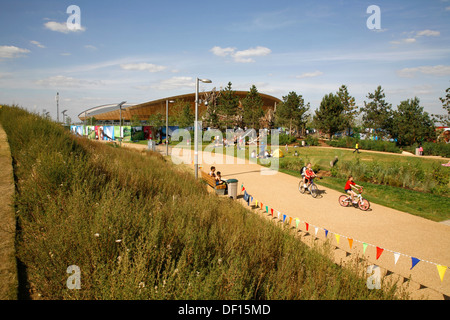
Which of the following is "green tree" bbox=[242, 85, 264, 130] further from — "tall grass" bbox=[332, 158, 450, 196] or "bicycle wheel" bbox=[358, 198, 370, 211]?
"bicycle wheel" bbox=[358, 198, 370, 211]

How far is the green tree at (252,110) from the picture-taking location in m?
49.8

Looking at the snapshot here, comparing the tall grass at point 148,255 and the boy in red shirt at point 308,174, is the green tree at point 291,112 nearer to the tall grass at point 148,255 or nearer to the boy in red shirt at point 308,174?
the boy in red shirt at point 308,174

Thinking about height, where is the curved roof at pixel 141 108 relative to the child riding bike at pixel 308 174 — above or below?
above

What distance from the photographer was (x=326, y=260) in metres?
4.43

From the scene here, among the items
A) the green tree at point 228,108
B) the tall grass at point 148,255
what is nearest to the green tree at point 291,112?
the green tree at point 228,108

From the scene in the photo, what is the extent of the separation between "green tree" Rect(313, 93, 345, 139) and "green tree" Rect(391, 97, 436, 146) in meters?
10.2

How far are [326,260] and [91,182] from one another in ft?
15.8

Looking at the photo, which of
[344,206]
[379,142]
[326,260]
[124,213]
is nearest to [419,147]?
[379,142]

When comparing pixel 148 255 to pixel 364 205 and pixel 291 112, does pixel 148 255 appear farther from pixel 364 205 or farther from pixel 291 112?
pixel 291 112

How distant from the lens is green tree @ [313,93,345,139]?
49062 millimetres

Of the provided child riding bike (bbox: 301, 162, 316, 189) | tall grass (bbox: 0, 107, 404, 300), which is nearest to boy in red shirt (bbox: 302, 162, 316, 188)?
child riding bike (bbox: 301, 162, 316, 189)

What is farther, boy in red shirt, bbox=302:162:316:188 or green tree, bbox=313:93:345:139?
green tree, bbox=313:93:345:139

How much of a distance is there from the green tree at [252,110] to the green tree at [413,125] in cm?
2255
